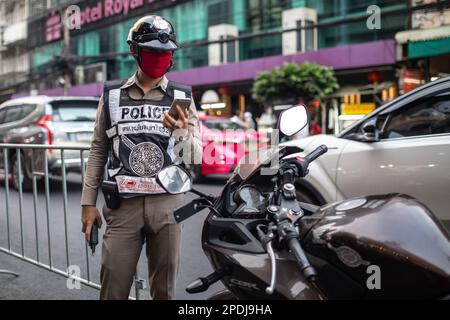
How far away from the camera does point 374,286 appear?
59.6 inches

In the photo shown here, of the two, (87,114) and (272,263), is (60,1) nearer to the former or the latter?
(87,114)

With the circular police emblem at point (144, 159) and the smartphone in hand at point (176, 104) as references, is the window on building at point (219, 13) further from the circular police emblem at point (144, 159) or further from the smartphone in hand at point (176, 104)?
the smartphone in hand at point (176, 104)

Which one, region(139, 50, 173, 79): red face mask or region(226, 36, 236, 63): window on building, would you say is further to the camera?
region(226, 36, 236, 63): window on building

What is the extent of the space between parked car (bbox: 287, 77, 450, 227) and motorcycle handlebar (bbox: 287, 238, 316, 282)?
3016 mm

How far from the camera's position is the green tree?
18.5 metres

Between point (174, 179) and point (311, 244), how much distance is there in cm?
46

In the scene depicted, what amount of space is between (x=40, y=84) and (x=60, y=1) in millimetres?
6596

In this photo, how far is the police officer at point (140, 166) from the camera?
2.28 meters

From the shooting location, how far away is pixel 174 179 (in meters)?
1.66

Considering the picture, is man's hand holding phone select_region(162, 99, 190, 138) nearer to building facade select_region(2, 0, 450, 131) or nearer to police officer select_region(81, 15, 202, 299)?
police officer select_region(81, 15, 202, 299)

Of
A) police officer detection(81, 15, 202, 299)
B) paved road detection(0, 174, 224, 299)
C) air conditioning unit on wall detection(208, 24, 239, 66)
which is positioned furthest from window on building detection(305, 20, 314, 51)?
police officer detection(81, 15, 202, 299)

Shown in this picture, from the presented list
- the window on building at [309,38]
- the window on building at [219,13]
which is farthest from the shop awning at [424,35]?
the window on building at [219,13]

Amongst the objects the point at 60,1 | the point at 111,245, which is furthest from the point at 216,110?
the point at 111,245

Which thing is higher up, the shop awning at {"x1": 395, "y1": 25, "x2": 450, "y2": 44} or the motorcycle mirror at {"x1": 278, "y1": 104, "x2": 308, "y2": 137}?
the shop awning at {"x1": 395, "y1": 25, "x2": 450, "y2": 44}
